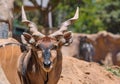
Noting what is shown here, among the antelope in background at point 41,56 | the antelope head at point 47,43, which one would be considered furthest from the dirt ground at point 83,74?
the antelope head at point 47,43

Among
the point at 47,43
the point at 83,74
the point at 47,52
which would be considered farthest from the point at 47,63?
the point at 83,74

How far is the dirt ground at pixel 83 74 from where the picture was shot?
924cm

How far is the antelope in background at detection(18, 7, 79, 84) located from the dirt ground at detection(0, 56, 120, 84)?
1.69m

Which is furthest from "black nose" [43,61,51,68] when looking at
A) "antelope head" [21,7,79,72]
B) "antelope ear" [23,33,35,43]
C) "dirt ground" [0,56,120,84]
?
"dirt ground" [0,56,120,84]

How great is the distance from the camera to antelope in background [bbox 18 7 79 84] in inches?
265

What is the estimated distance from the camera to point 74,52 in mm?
23750

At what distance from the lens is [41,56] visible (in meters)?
6.73

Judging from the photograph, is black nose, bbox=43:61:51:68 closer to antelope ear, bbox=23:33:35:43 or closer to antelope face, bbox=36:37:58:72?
antelope face, bbox=36:37:58:72

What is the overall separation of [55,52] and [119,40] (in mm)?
18586

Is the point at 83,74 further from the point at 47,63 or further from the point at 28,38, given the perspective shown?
the point at 47,63

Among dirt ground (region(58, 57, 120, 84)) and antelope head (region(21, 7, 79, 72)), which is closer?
antelope head (region(21, 7, 79, 72))

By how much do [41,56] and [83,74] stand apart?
302cm

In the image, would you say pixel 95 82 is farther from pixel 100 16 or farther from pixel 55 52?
pixel 100 16

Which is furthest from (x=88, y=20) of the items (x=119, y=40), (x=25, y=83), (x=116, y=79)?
(x=25, y=83)
